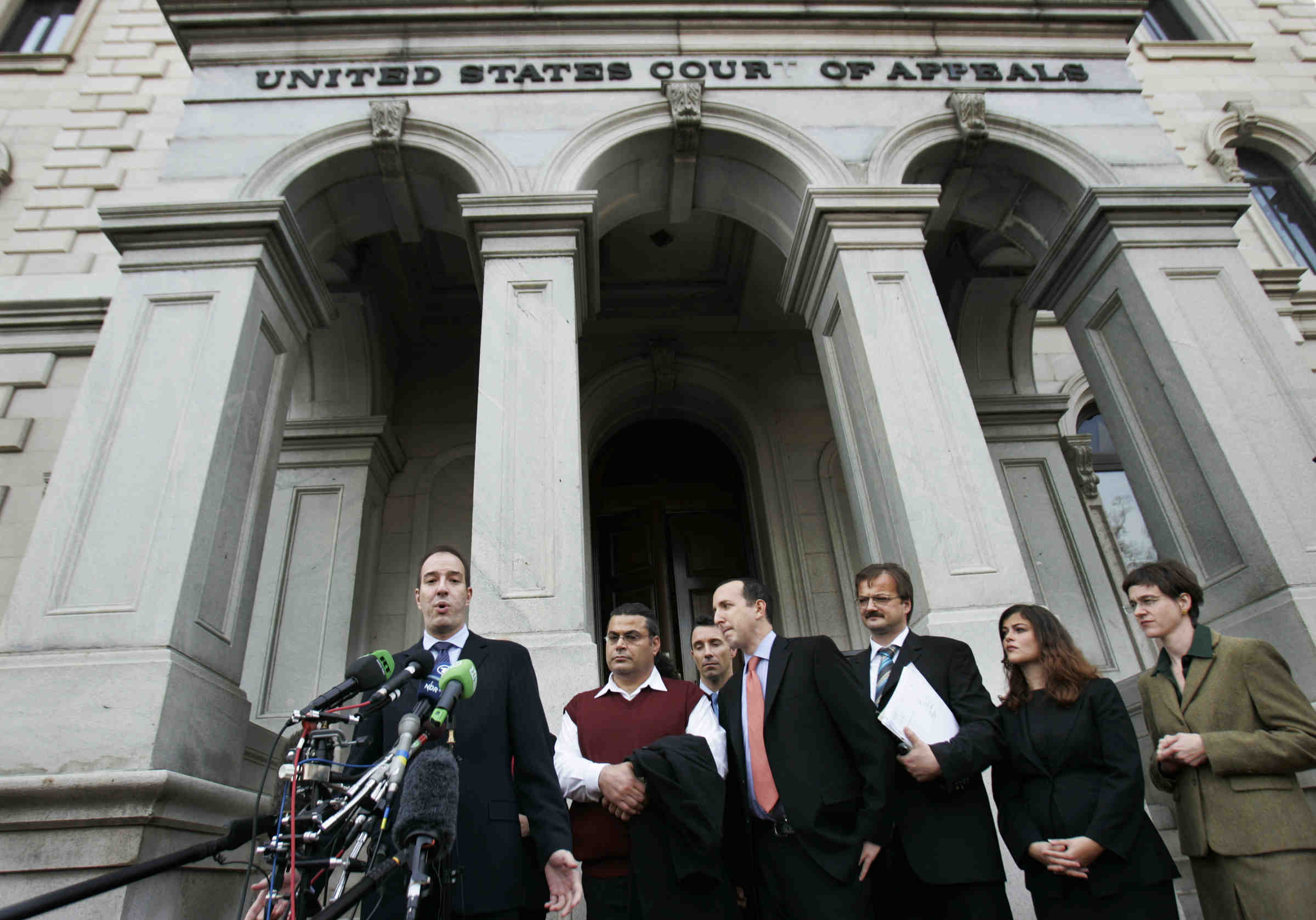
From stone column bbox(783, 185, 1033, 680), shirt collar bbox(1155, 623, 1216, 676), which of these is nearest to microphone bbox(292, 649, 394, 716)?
shirt collar bbox(1155, 623, 1216, 676)

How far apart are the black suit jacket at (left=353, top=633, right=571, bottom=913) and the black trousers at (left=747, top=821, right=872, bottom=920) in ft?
2.67

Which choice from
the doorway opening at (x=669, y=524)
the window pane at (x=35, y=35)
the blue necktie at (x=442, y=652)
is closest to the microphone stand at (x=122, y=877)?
the blue necktie at (x=442, y=652)

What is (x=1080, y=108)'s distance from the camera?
8406 millimetres

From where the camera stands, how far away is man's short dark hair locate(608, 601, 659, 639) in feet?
12.3

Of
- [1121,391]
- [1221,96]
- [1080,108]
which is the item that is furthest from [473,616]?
[1221,96]

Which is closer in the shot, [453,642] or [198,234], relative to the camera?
[453,642]

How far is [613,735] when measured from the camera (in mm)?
3607

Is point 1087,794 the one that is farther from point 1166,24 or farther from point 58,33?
point 1166,24

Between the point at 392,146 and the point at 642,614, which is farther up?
the point at 392,146

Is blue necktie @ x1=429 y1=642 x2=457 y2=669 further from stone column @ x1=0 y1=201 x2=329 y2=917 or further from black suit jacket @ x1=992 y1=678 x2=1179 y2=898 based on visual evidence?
black suit jacket @ x1=992 y1=678 x2=1179 y2=898

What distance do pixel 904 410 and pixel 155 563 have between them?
5.69m

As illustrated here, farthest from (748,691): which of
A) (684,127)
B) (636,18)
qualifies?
(636,18)

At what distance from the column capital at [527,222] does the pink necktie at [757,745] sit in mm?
4714

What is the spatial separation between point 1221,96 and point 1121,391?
362 inches
